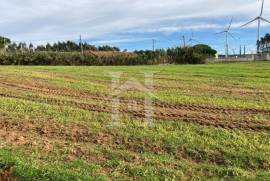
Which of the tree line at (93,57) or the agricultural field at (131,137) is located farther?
the tree line at (93,57)

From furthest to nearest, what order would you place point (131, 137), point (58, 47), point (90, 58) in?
point (58, 47), point (90, 58), point (131, 137)

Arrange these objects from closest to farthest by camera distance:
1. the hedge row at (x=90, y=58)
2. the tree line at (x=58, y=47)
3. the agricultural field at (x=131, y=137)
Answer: the agricultural field at (x=131, y=137) → the hedge row at (x=90, y=58) → the tree line at (x=58, y=47)

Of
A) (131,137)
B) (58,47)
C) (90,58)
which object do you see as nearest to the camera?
(131,137)

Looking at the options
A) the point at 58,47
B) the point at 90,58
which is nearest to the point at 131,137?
the point at 90,58

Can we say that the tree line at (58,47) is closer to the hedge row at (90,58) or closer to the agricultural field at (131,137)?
the hedge row at (90,58)

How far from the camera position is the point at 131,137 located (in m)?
9.66

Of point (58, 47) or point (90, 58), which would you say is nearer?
point (90, 58)

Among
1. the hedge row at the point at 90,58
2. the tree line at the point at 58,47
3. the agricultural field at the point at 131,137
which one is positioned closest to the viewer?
the agricultural field at the point at 131,137

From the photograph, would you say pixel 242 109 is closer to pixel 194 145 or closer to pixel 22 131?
pixel 194 145

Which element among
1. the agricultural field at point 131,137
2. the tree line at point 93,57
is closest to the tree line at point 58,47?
the tree line at point 93,57

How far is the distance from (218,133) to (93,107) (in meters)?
4.09

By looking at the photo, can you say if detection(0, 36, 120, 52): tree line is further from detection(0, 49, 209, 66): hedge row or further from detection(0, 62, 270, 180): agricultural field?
detection(0, 62, 270, 180): agricultural field

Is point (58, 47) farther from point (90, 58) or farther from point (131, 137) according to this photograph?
point (131, 137)

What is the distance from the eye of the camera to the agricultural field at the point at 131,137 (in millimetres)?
7719
